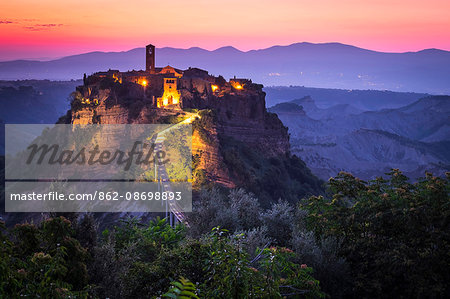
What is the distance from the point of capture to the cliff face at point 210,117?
4200cm

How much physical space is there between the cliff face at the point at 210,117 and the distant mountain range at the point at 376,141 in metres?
37.4

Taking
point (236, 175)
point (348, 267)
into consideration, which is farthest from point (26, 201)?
point (348, 267)

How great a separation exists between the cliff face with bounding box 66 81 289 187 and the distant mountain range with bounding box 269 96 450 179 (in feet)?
123

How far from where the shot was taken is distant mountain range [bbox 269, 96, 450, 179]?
109812 millimetres

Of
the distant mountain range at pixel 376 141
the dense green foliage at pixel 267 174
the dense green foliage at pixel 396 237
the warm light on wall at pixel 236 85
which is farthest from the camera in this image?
the distant mountain range at pixel 376 141

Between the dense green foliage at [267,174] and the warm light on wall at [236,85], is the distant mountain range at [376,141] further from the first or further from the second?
the warm light on wall at [236,85]

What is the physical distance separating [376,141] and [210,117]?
349 feet

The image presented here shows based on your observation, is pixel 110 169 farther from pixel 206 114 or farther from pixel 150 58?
pixel 150 58

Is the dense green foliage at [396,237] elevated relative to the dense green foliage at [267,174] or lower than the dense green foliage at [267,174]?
elevated

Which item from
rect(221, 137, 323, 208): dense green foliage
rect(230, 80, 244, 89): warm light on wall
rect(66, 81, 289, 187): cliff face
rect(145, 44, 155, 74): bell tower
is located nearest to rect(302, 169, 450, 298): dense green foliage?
rect(66, 81, 289, 187): cliff face

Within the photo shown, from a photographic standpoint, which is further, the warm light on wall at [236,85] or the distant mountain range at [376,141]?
the distant mountain range at [376,141]

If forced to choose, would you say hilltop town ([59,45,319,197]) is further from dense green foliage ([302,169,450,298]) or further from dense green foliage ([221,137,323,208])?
dense green foliage ([302,169,450,298])

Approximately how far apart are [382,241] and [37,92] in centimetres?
19707

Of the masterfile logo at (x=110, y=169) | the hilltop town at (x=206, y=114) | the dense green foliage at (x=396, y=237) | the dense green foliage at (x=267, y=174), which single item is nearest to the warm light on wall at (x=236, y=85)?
the hilltop town at (x=206, y=114)
